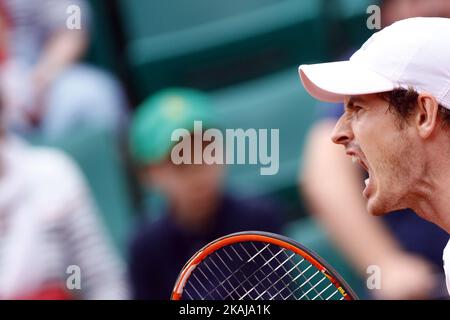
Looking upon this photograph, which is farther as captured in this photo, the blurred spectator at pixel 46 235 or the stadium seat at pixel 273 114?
the stadium seat at pixel 273 114

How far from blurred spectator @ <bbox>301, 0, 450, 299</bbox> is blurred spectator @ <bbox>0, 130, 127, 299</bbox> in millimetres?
712

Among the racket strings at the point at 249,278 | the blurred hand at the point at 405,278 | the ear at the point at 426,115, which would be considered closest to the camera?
the ear at the point at 426,115

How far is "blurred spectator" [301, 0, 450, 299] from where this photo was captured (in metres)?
3.39

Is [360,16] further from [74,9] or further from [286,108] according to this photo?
[74,9]

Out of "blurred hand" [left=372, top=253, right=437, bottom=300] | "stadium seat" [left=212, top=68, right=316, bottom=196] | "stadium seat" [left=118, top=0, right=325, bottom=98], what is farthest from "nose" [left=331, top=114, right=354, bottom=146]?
"stadium seat" [left=118, top=0, right=325, bottom=98]

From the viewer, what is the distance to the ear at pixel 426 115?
2119 millimetres

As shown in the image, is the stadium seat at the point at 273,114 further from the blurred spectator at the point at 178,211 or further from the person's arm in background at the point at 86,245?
the person's arm in background at the point at 86,245

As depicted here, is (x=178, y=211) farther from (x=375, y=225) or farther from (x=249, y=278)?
(x=249, y=278)

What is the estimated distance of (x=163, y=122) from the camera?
12.5 ft

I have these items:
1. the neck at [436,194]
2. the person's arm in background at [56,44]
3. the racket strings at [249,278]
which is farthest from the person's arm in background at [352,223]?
the neck at [436,194]

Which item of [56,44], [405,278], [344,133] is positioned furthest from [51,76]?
[344,133]

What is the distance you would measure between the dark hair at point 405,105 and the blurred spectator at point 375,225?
1.24 m

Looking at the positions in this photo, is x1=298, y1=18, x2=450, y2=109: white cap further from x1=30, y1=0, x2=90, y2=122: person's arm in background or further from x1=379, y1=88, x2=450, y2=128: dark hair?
x1=30, y1=0, x2=90, y2=122: person's arm in background
